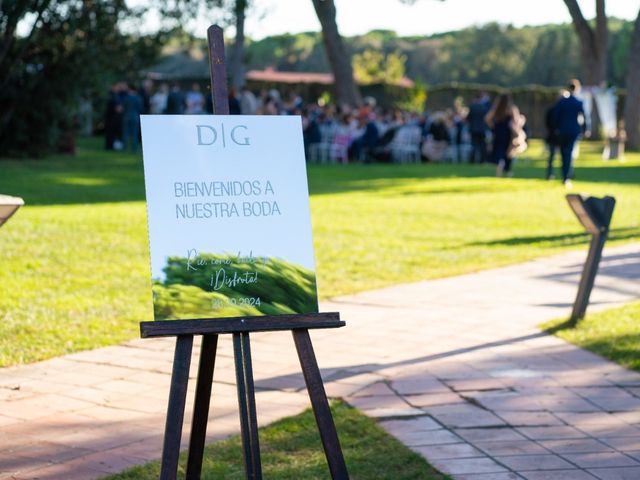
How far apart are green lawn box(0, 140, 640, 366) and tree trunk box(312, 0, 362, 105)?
12447 millimetres

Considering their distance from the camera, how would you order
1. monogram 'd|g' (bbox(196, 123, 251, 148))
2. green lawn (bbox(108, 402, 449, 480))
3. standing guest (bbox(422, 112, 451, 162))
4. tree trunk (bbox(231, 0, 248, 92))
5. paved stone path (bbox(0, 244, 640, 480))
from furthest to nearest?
1. tree trunk (bbox(231, 0, 248, 92))
2. standing guest (bbox(422, 112, 451, 162))
3. paved stone path (bbox(0, 244, 640, 480))
4. green lawn (bbox(108, 402, 449, 480))
5. monogram 'd|g' (bbox(196, 123, 251, 148))

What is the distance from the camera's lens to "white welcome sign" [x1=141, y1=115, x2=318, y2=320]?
13.5 ft

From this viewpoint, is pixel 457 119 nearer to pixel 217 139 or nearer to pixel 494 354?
pixel 494 354

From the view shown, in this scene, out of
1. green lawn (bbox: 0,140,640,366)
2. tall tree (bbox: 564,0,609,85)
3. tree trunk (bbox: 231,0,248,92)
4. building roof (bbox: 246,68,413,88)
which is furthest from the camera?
building roof (bbox: 246,68,413,88)

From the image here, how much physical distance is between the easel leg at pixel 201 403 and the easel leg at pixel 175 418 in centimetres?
28

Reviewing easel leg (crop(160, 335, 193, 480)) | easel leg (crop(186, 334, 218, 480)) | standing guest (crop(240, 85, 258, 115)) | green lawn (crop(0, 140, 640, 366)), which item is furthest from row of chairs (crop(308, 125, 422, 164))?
easel leg (crop(160, 335, 193, 480))

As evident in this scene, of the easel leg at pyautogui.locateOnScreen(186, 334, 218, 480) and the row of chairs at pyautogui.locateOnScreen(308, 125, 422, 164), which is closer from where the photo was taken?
the easel leg at pyautogui.locateOnScreen(186, 334, 218, 480)

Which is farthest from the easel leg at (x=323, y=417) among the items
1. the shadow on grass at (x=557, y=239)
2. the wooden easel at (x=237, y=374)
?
the shadow on grass at (x=557, y=239)

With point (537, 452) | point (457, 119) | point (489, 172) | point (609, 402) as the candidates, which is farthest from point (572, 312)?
point (457, 119)

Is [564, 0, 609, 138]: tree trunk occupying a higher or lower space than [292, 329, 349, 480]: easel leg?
higher

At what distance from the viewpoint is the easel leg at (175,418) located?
12.8 ft

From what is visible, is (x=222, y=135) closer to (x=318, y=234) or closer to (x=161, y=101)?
(x=318, y=234)

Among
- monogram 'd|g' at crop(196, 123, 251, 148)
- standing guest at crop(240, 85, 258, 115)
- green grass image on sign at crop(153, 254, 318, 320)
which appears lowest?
green grass image on sign at crop(153, 254, 318, 320)

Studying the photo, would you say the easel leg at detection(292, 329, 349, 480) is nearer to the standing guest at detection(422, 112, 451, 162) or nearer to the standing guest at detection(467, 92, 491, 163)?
the standing guest at detection(467, 92, 491, 163)
